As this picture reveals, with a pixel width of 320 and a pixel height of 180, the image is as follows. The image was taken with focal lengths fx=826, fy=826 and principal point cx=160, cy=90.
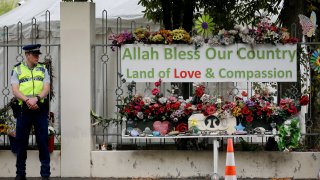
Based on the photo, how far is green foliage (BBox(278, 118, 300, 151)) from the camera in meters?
12.4

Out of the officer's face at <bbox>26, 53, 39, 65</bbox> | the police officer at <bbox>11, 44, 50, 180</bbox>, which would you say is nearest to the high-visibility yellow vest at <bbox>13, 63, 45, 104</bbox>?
the police officer at <bbox>11, 44, 50, 180</bbox>

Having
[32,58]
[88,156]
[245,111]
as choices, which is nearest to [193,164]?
[245,111]

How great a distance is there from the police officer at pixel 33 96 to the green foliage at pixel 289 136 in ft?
11.4

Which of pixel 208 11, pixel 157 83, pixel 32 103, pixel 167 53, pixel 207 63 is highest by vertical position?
pixel 208 11

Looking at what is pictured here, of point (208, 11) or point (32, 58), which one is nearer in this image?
point (32, 58)

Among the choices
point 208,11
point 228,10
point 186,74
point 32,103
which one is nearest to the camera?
point 32,103

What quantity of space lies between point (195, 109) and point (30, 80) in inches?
99.4

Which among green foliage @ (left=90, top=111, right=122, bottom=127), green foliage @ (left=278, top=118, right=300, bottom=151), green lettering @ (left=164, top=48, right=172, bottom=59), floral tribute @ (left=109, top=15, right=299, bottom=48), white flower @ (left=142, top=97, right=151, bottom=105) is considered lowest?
green foliage @ (left=278, top=118, right=300, bottom=151)

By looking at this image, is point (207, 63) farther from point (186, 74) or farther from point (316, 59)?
point (316, 59)

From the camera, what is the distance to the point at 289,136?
40.6 feet

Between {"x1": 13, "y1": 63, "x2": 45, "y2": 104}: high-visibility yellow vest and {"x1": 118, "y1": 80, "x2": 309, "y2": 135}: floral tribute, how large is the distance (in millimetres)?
1497

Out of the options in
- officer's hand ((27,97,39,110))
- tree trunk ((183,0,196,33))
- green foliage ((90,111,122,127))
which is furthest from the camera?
tree trunk ((183,0,196,33))

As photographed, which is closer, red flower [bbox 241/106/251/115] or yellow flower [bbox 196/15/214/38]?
red flower [bbox 241/106/251/115]

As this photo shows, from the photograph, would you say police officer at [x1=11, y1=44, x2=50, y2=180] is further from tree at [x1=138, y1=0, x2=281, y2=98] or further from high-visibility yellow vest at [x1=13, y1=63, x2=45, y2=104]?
tree at [x1=138, y1=0, x2=281, y2=98]
